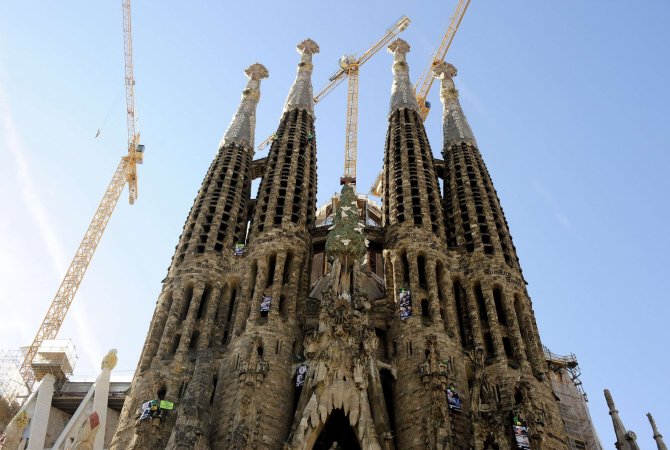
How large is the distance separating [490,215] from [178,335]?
848 inches

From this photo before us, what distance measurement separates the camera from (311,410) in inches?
1250

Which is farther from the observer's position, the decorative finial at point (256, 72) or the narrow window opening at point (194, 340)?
the decorative finial at point (256, 72)

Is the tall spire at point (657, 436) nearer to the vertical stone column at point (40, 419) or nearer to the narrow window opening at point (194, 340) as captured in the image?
the narrow window opening at point (194, 340)

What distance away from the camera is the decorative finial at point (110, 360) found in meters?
40.5

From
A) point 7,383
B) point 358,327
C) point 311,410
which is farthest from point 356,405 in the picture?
point 7,383

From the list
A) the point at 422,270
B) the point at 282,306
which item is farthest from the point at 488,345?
the point at 282,306

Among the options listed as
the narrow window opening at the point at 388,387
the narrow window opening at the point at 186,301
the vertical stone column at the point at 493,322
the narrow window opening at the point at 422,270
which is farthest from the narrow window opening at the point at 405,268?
the narrow window opening at the point at 186,301

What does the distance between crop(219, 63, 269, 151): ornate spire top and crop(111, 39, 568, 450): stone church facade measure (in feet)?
3.16

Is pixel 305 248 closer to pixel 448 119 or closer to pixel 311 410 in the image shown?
pixel 311 410

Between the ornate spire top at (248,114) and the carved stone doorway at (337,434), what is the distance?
27216mm

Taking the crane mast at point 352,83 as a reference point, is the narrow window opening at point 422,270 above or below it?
below

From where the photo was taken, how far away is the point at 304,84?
62.7 metres

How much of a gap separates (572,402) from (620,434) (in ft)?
38.9

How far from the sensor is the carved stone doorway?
106ft
